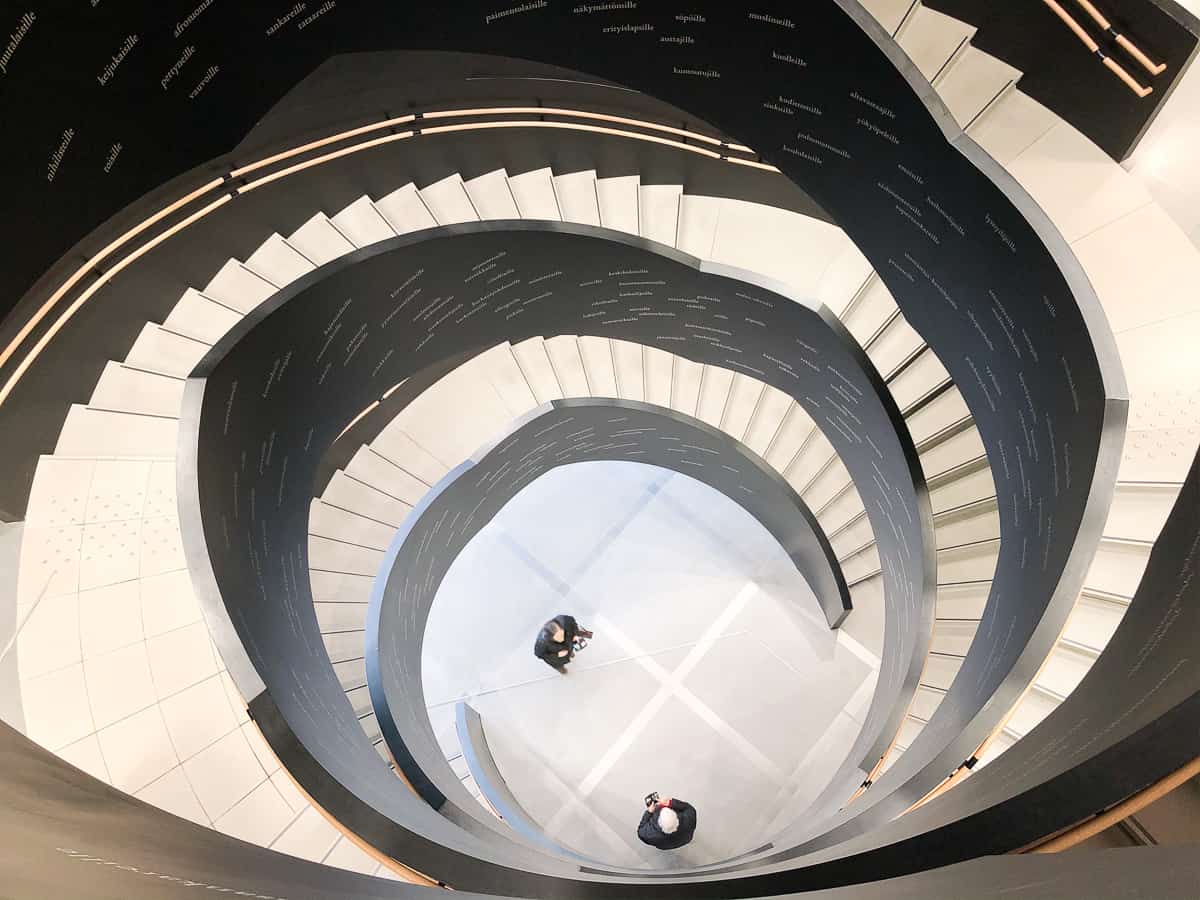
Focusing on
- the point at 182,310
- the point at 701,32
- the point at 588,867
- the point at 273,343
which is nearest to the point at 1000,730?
the point at 588,867

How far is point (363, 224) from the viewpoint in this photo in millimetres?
5352

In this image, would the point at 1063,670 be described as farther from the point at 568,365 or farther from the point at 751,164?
the point at 568,365

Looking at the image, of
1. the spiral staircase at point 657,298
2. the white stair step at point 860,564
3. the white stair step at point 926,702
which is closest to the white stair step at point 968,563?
the spiral staircase at point 657,298

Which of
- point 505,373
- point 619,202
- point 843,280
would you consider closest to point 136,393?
point 619,202

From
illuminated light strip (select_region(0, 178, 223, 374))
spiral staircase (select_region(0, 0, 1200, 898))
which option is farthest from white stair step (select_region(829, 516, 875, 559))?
illuminated light strip (select_region(0, 178, 223, 374))

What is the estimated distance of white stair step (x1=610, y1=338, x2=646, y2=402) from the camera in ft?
27.7

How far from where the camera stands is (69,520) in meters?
3.56

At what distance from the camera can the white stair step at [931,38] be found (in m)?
3.74

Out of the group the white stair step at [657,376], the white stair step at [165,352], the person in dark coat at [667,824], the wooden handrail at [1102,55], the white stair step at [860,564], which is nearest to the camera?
the wooden handrail at [1102,55]

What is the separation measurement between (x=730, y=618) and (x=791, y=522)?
1538 mm

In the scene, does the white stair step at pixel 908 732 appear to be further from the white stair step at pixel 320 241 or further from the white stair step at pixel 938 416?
the white stair step at pixel 320 241

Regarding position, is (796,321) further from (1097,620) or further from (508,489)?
(508,489)

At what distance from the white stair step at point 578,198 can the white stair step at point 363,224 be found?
→ 1.36m

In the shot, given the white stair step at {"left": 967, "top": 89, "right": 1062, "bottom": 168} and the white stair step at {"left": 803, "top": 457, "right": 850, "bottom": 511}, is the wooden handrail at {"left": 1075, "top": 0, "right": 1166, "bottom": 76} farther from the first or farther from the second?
the white stair step at {"left": 803, "top": 457, "right": 850, "bottom": 511}
